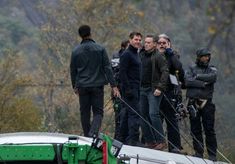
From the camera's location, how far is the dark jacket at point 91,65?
14.3 meters

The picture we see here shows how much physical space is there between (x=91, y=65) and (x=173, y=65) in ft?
3.98

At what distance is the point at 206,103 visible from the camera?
1483cm

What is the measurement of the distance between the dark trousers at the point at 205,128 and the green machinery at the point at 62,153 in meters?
5.71

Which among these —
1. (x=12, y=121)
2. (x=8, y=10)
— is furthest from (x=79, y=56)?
(x=8, y=10)

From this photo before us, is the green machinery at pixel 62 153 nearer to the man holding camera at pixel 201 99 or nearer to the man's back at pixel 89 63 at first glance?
the man's back at pixel 89 63

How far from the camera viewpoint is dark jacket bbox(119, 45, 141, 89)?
14391 millimetres

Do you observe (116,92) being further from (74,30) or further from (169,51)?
(74,30)

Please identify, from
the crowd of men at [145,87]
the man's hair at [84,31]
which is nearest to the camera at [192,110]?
the crowd of men at [145,87]

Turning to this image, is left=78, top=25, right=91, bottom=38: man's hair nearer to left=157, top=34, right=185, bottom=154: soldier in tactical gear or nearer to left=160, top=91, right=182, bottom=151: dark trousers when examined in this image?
left=157, top=34, right=185, bottom=154: soldier in tactical gear

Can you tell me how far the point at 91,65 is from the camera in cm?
1436

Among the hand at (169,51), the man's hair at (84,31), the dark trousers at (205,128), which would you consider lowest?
the dark trousers at (205,128)

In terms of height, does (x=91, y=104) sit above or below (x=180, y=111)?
above

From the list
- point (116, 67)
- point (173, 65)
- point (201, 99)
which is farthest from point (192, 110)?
→ point (116, 67)

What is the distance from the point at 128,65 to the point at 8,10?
70.4 meters
